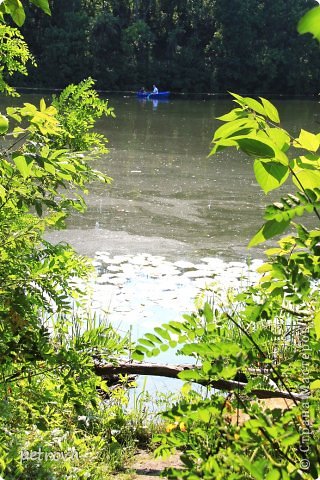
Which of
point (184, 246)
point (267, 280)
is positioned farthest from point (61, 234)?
point (267, 280)

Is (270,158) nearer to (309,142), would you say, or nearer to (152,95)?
(309,142)

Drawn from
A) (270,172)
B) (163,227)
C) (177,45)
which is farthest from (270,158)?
(177,45)

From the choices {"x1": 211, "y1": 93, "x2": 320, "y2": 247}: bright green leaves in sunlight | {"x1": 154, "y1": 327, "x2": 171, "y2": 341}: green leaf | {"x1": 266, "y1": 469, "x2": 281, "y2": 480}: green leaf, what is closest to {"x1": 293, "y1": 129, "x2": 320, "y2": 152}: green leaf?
{"x1": 211, "y1": 93, "x2": 320, "y2": 247}: bright green leaves in sunlight

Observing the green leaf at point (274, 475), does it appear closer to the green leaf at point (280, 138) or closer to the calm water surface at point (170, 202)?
the green leaf at point (280, 138)

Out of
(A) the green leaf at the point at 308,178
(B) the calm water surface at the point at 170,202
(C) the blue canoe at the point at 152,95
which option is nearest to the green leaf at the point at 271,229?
(A) the green leaf at the point at 308,178

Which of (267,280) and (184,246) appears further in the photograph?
(184,246)

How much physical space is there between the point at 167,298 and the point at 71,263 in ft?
14.7

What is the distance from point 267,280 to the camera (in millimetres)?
1372

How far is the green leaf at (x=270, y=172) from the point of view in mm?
996

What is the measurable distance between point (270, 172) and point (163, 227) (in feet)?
27.3

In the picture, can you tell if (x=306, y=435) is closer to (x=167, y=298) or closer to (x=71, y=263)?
(x=71, y=263)

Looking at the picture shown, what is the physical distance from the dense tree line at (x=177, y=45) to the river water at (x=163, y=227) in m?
26.2

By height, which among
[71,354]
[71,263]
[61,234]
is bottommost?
[61,234]

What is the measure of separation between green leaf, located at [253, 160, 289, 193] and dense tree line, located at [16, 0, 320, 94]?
40.9 metres
